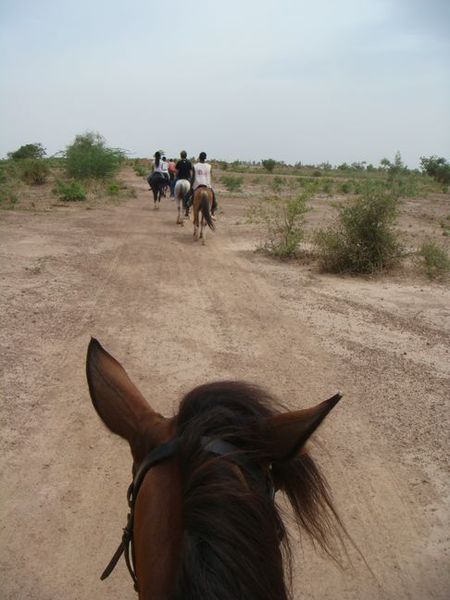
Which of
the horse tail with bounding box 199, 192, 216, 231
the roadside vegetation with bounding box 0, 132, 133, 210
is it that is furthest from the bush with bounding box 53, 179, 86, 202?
the horse tail with bounding box 199, 192, 216, 231

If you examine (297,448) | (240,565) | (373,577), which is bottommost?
(373,577)

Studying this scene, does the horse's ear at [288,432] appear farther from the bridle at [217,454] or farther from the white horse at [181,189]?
the white horse at [181,189]

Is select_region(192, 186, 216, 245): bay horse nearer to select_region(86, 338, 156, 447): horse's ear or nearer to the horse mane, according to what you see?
select_region(86, 338, 156, 447): horse's ear

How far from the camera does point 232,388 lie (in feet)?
4.83

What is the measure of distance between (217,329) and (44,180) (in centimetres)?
2461

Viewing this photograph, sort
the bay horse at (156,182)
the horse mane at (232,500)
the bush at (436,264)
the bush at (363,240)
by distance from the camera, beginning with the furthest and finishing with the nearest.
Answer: the bay horse at (156,182), the bush at (363,240), the bush at (436,264), the horse mane at (232,500)

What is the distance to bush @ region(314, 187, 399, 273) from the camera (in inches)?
388

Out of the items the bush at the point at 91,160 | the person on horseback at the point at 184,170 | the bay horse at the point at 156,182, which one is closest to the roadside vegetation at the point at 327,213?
the bush at the point at 91,160

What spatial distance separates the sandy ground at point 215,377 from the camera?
10.1 feet

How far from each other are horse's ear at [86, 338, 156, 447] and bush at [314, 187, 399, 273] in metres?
8.42

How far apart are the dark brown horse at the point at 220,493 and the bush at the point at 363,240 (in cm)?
856

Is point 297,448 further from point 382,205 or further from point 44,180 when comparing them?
point 44,180

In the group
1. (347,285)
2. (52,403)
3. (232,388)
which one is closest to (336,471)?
(52,403)

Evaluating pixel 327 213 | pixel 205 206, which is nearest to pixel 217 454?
pixel 205 206
